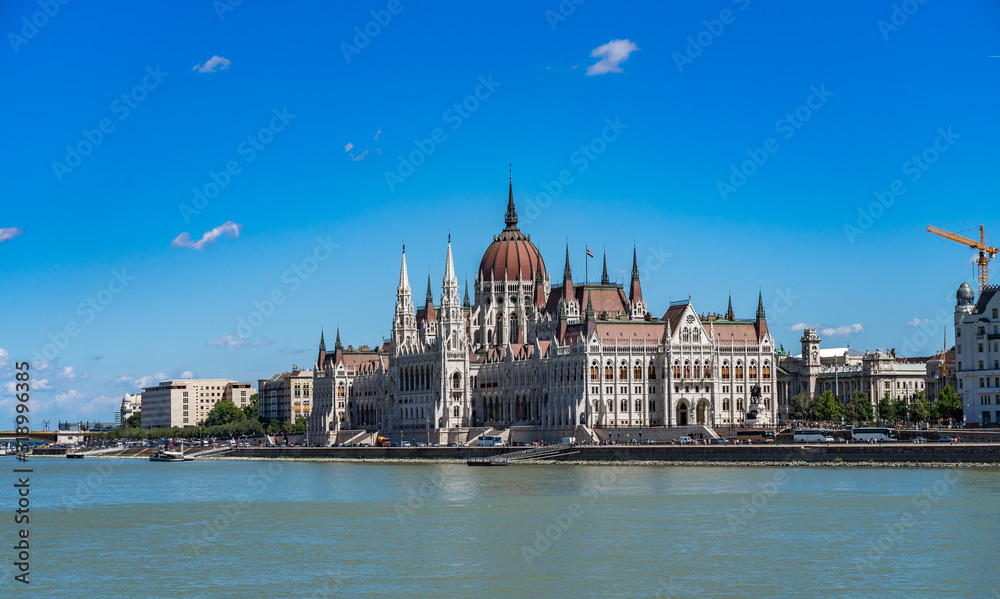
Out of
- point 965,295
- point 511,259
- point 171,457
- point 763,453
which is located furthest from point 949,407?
point 171,457

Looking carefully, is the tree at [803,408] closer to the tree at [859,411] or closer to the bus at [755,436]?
the tree at [859,411]

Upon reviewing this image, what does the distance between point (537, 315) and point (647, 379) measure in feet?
81.0

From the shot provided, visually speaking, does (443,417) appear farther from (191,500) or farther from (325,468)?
(191,500)

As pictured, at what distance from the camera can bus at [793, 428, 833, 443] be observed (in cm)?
12138

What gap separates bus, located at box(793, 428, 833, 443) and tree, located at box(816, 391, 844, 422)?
25.0 m

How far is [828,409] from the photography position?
156500 mm

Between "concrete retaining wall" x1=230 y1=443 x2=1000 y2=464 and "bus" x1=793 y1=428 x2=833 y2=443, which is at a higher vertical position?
"bus" x1=793 y1=428 x2=833 y2=443

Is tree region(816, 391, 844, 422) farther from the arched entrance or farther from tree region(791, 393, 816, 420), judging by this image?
the arched entrance

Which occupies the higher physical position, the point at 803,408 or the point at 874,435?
the point at 803,408

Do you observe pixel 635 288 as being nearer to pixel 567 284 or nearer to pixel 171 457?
pixel 567 284

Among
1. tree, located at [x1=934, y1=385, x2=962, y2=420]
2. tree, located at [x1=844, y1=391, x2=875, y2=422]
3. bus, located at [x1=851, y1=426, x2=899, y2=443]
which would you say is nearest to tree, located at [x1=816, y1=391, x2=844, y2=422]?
tree, located at [x1=844, y1=391, x2=875, y2=422]

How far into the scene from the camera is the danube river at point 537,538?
170 ft

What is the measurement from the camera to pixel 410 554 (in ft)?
194

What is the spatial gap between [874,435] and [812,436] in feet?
16.5
